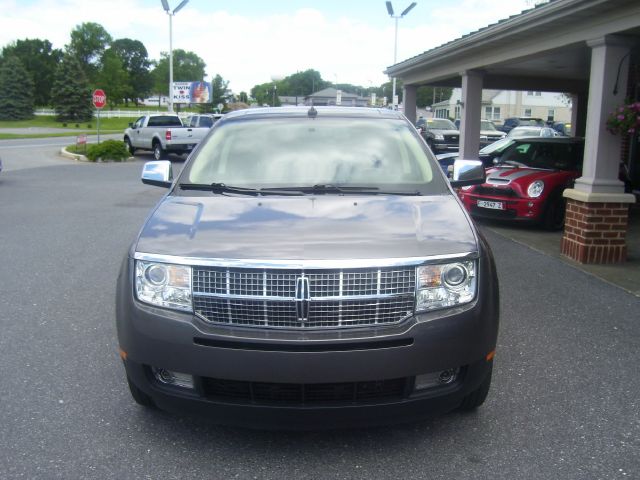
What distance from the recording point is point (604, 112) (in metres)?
7.71

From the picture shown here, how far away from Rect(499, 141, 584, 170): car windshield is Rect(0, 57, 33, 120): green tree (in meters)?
64.5

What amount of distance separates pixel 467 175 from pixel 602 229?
388 centimetres

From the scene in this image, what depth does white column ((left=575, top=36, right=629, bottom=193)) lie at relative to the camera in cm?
761

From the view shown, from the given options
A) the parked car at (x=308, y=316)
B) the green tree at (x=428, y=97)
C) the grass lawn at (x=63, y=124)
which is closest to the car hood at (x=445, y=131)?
the parked car at (x=308, y=316)

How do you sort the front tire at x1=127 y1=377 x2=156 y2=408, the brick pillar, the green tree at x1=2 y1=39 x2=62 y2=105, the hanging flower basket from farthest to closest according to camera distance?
1. the green tree at x1=2 y1=39 x2=62 y2=105
2. the brick pillar
3. the hanging flower basket
4. the front tire at x1=127 y1=377 x2=156 y2=408

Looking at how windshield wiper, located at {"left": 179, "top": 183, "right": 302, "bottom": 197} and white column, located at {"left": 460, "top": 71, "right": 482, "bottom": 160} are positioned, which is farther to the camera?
white column, located at {"left": 460, "top": 71, "right": 482, "bottom": 160}

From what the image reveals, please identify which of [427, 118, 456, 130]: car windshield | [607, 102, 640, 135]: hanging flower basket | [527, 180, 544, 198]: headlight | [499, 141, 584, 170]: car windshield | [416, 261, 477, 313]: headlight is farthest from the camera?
[427, 118, 456, 130]: car windshield

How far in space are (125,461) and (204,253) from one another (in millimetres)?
1090

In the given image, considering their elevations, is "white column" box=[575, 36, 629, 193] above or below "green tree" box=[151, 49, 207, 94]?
below

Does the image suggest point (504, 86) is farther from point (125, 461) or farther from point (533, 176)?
point (125, 461)

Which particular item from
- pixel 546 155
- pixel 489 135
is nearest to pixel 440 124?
pixel 489 135

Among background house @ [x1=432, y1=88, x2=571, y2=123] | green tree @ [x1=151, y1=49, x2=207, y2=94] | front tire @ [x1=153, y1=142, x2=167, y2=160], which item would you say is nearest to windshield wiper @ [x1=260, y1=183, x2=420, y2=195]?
front tire @ [x1=153, y1=142, x2=167, y2=160]

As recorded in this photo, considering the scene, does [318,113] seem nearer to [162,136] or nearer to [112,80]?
[162,136]

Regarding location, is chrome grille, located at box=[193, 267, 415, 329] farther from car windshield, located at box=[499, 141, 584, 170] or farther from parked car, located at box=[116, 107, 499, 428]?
car windshield, located at box=[499, 141, 584, 170]
